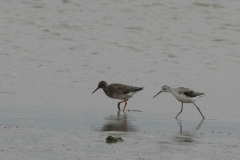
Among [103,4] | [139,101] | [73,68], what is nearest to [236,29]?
[103,4]

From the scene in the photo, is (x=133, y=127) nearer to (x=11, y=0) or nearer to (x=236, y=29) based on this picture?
(x=236, y=29)

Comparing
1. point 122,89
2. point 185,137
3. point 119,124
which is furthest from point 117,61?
point 185,137

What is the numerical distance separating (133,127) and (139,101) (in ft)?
12.5

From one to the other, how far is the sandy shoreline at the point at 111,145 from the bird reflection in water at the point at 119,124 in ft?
1.95

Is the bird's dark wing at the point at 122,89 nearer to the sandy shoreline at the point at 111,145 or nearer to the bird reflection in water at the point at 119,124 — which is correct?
the bird reflection in water at the point at 119,124

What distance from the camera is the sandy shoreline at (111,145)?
952cm

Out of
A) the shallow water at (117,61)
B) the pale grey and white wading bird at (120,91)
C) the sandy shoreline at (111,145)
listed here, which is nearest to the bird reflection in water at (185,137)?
the sandy shoreline at (111,145)

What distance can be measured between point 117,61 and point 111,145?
12179 mm

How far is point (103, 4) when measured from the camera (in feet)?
112

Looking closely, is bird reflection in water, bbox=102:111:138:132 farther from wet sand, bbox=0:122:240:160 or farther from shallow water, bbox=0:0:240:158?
wet sand, bbox=0:122:240:160

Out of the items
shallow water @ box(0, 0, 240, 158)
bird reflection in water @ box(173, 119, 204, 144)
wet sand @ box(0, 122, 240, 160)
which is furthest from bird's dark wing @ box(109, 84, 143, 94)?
wet sand @ box(0, 122, 240, 160)

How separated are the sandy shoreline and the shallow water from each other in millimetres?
536

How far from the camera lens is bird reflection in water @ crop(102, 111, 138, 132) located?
12245mm

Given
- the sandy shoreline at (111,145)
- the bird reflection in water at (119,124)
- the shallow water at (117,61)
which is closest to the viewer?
the sandy shoreline at (111,145)
